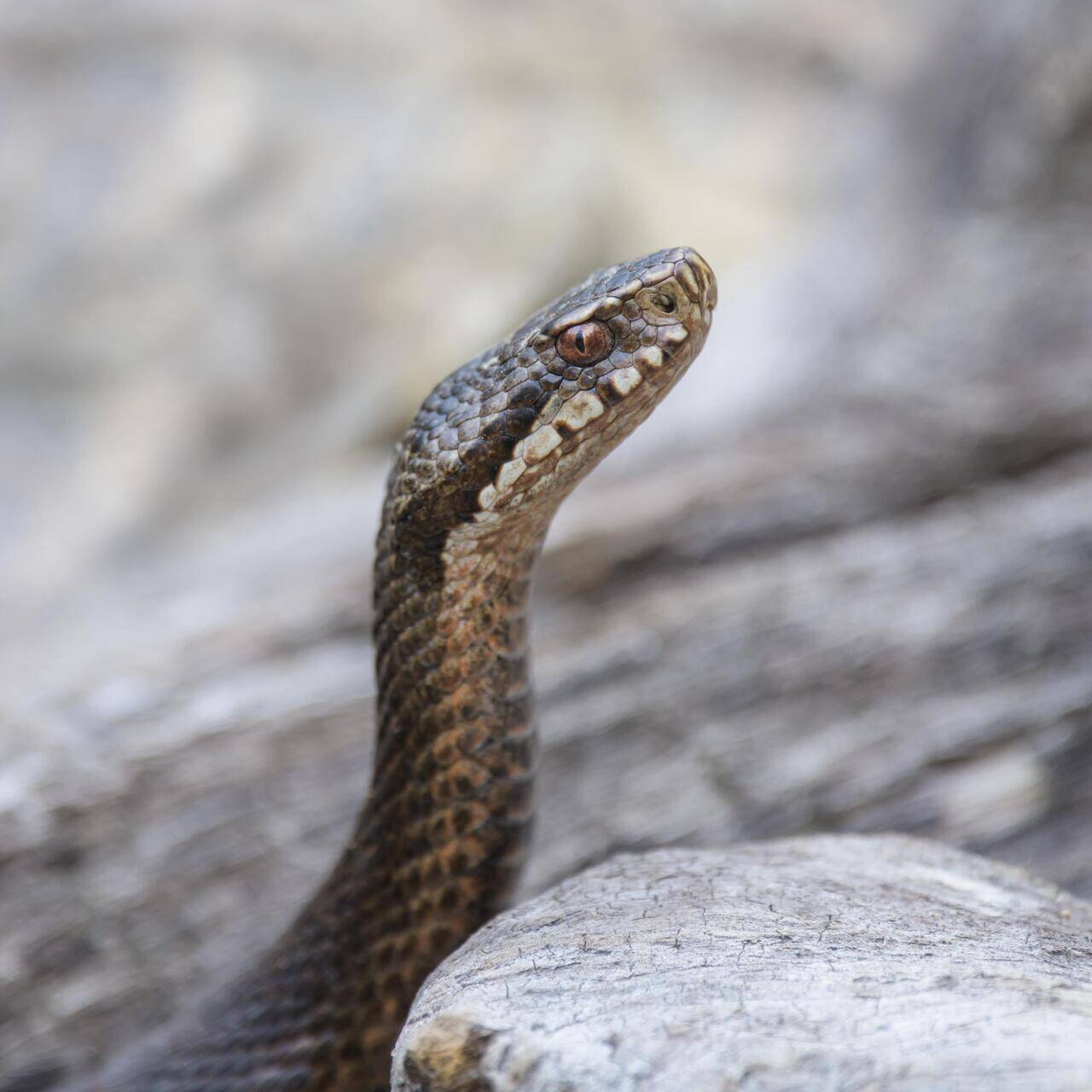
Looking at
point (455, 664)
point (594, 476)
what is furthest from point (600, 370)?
point (594, 476)

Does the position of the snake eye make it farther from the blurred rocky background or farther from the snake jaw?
the blurred rocky background

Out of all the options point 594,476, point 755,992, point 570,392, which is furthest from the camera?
point 594,476

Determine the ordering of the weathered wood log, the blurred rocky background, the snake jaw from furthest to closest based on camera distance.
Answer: the blurred rocky background
the snake jaw
the weathered wood log

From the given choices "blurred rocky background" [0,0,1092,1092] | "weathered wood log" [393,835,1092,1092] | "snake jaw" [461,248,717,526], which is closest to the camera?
"weathered wood log" [393,835,1092,1092]

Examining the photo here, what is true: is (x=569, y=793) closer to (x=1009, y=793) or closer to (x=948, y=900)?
(x=1009, y=793)

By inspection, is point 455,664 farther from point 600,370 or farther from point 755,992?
point 755,992

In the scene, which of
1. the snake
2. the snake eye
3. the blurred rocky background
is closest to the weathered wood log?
the snake

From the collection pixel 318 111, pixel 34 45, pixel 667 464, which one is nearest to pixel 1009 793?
pixel 667 464
